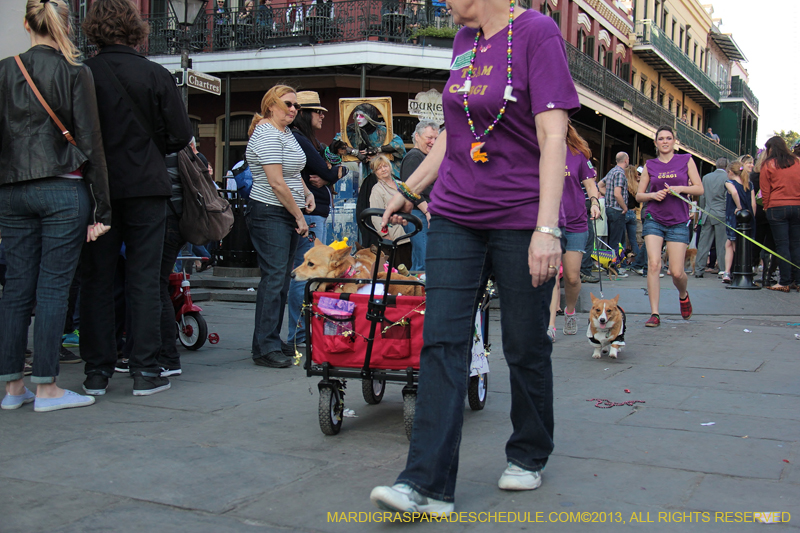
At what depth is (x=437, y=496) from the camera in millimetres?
2562

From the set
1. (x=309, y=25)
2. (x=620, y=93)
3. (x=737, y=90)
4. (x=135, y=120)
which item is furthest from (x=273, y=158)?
(x=737, y=90)

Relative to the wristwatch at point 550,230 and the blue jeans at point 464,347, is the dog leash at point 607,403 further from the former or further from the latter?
the wristwatch at point 550,230

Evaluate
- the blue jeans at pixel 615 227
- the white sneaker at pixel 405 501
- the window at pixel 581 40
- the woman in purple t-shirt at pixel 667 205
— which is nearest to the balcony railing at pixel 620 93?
the window at pixel 581 40

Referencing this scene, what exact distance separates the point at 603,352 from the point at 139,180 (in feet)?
13.3

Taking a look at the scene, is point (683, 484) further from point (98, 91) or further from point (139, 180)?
point (98, 91)

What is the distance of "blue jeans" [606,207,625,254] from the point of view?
549 inches

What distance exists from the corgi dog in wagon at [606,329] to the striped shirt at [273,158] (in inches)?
100

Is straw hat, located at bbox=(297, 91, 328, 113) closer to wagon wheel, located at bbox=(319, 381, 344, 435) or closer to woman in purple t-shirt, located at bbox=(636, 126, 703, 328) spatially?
wagon wheel, located at bbox=(319, 381, 344, 435)

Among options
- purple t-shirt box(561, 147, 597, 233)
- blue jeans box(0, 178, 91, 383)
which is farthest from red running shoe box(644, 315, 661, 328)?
blue jeans box(0, 178, 91, 383)

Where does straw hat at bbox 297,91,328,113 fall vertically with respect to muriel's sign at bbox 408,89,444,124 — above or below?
below

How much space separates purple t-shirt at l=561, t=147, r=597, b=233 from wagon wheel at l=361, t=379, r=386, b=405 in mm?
2148

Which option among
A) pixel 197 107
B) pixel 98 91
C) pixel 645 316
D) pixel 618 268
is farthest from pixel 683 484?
pixel 197 107

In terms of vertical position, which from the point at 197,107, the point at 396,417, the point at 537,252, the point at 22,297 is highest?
the point at 197,107

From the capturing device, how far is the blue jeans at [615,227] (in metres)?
14.0
